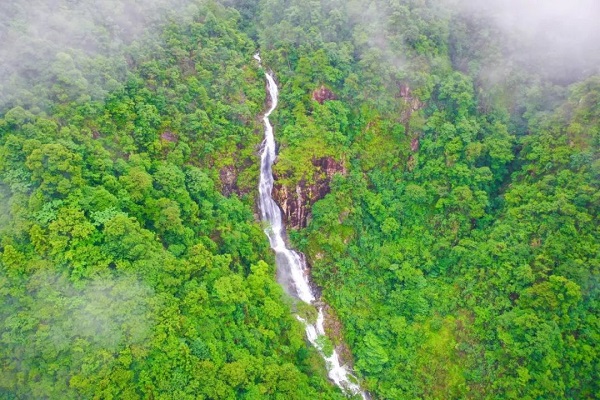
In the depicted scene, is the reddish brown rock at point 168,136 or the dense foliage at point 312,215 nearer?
the dense foliage at point 312,215

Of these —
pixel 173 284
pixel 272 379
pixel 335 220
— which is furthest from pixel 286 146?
pixel 272 379

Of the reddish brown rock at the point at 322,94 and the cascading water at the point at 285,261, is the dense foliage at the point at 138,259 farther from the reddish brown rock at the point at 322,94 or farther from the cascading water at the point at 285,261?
the reddish brown rock at the point at 322,94

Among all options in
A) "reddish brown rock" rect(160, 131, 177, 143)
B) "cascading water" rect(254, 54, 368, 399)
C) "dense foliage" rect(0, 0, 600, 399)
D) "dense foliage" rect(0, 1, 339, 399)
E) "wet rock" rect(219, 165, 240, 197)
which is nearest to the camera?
"dense foliage" rect(0, 1, 339, 399)

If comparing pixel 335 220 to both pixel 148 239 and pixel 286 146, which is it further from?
pixel 148 239

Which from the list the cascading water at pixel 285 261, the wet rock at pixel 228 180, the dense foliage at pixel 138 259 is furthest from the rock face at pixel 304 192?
the wet rock at pixel 228 180

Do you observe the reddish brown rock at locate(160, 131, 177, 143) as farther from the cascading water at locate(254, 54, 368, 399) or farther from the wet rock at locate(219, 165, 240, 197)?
the cascading water at locate(254, 54, 368, 399)

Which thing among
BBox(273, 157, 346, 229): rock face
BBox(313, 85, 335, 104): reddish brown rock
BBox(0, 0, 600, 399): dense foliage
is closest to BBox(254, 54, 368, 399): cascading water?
BBox(273, 157, 346, 229): rock face
